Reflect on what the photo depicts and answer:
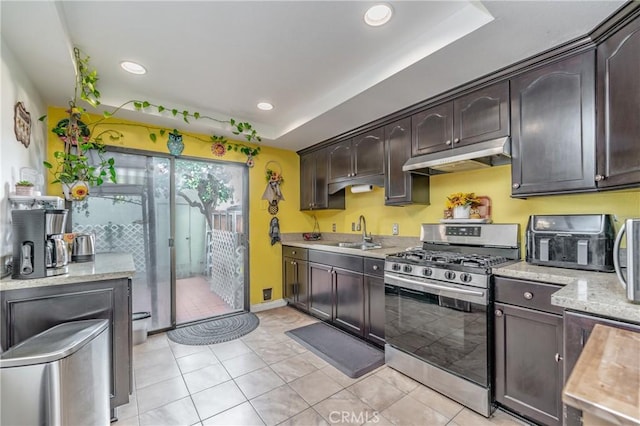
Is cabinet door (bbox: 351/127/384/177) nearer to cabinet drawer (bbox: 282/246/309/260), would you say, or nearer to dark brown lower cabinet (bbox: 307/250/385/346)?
dark brown lower cabinet (bbox: 307/250/385/346)

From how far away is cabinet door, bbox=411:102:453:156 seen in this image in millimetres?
2428

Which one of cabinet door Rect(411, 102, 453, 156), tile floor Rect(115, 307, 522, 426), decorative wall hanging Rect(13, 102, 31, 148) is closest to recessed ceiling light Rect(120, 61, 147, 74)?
decorative wall hanging Rect(13, 102, 31, 148)

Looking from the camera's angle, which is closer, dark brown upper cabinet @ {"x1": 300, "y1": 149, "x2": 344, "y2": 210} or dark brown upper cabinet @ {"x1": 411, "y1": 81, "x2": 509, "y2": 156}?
dark brown upper cabinet @ {"x1": 411, "y1": 81, "x2": 509, "y2": 156}

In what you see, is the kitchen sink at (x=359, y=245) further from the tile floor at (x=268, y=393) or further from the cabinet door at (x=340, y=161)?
the tile floor at (x=268, y=393)

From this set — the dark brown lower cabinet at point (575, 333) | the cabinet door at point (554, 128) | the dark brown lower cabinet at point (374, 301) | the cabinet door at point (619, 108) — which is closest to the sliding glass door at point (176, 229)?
the dark brown lower cabinet at point (374, 301)

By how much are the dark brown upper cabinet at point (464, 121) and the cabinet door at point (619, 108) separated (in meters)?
0.52

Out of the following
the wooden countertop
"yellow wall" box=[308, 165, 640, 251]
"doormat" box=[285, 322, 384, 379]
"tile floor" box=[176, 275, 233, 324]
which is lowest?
"doormat" box=[285, 322, 384, 379]

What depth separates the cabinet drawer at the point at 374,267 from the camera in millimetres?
2682

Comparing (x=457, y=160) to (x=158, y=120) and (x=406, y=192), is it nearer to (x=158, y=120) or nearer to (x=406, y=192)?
(x=406, y=192)

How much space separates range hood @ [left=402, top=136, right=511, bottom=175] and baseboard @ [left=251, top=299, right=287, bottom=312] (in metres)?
2.66

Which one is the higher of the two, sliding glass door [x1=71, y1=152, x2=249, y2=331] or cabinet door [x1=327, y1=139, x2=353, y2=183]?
cabinet door [x1=327, y1=139, x2=353, y2=183]

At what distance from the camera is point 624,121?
1.54m

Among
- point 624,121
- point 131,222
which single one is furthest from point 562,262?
point 131,222

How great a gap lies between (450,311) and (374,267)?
0.83 m
